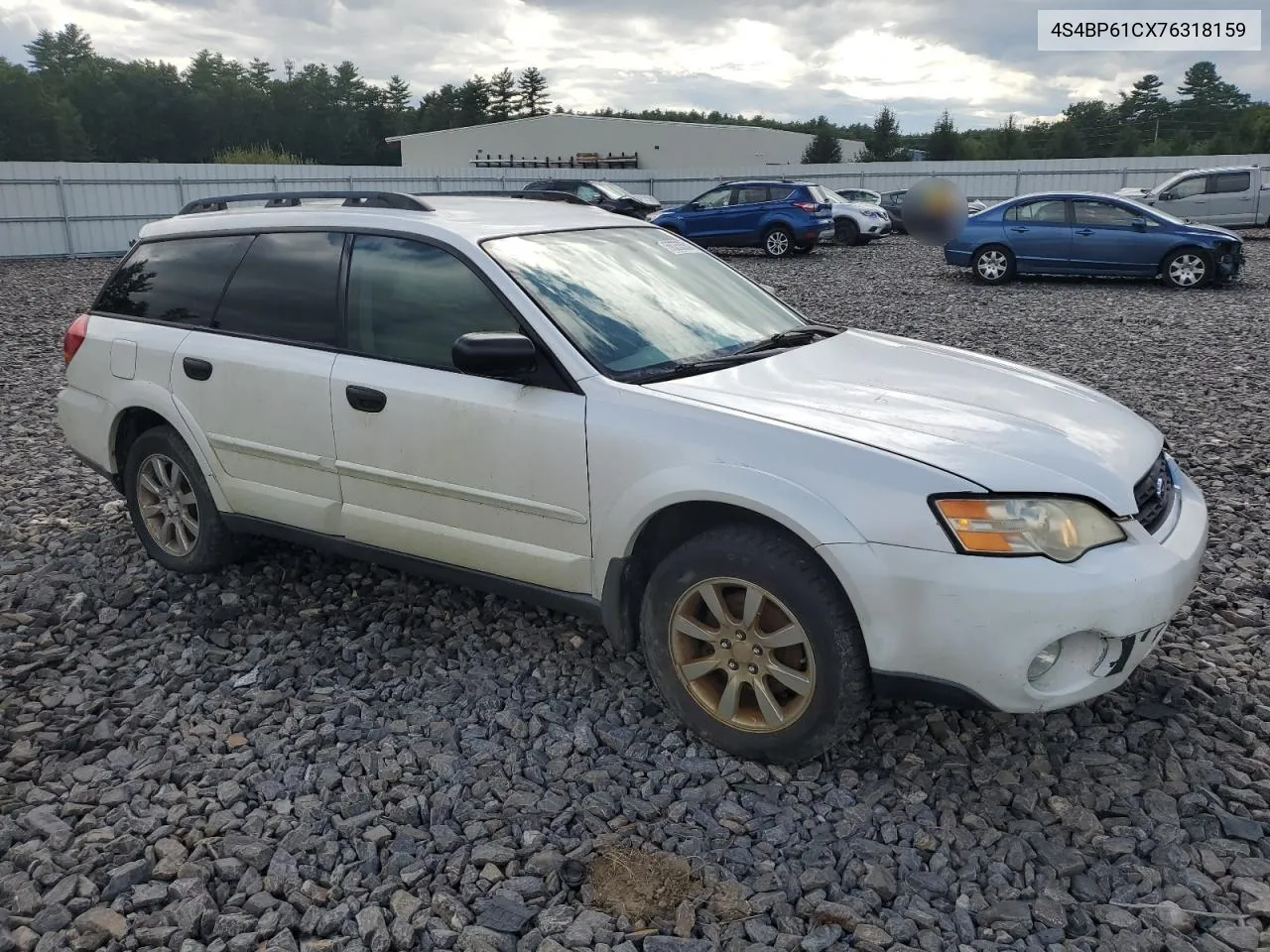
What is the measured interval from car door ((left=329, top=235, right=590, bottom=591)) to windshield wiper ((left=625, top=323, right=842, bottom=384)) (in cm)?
31

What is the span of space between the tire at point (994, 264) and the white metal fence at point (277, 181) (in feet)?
51.4

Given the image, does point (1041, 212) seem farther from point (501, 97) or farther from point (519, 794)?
point (501, 97)

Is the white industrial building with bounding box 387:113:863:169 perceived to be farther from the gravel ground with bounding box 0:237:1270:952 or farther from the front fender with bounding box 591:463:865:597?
the front fender with bounding box 591:463:865:597

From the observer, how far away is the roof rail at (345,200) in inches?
163

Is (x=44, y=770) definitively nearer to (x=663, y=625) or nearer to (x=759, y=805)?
(x=663, y=625)

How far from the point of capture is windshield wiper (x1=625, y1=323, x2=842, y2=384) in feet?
11.2

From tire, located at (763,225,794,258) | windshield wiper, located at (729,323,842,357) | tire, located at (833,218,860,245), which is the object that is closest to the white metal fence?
tire, located at (833,218,860,245)

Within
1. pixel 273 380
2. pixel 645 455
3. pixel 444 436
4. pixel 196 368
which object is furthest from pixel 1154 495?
pixel 196 368

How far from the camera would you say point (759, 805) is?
118 inches

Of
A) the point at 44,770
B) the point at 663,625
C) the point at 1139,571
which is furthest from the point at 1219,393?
the point at 44,770

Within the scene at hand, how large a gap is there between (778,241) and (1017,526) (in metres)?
19.0

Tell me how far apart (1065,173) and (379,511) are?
3147 cm

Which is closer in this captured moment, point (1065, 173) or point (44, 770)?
point (44, 770)

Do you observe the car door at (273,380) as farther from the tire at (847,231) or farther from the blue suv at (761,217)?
the tire at (847,231)
